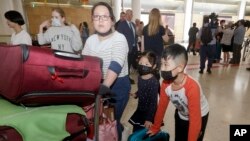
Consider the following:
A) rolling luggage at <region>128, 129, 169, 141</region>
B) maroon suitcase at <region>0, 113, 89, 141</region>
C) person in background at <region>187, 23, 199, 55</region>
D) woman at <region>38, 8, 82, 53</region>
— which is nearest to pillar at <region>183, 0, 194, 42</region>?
person in background at <region>187, 23, 199, 55</region>

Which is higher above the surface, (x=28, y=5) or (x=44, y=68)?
(x=28, y=5)

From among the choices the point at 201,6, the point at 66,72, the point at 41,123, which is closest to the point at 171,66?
the point at 66,72

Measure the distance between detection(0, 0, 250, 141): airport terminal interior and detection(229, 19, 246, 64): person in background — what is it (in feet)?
0.91

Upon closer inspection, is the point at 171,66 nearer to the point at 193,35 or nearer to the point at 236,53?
the point at 236,53

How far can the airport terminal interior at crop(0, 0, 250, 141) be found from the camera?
2795 mm

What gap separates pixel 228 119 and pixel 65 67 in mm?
2567

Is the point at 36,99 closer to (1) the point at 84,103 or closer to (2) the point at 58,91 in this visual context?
(2) the point at 58,91

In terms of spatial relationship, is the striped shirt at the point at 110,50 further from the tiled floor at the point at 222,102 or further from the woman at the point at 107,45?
the tiled floor at the point at 222,102

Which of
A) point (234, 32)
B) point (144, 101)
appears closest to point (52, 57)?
point (144, 101)

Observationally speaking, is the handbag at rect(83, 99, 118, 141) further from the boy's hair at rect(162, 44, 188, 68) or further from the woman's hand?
the woman's hand

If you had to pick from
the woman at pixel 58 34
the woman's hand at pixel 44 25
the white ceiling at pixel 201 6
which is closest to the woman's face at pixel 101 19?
the woman at pixel 58 34

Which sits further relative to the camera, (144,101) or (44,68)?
(144,101)

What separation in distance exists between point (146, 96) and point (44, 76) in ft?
3.99

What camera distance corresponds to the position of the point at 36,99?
782mm
